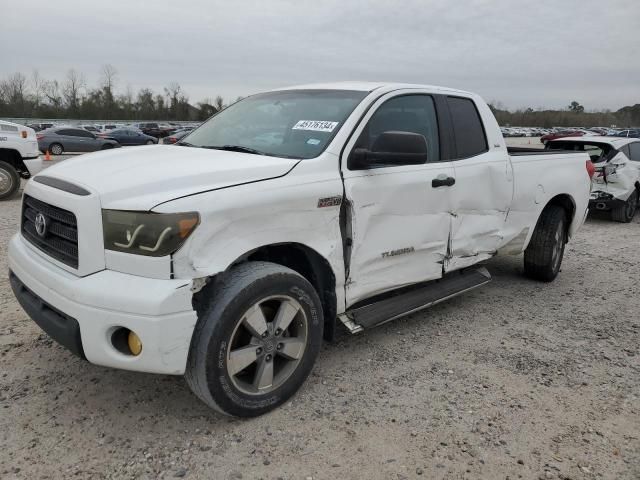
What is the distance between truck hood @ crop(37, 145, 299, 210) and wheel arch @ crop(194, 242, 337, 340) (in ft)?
1.44

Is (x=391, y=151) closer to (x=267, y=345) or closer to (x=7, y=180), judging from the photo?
(x=267, y=345)

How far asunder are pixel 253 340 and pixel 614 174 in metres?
8.85

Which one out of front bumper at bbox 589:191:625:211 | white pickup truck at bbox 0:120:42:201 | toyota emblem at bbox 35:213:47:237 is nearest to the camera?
toyota emblem at bbox 35:213:47:237

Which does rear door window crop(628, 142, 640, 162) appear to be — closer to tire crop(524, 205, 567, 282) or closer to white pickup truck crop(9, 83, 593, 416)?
tire crop(524, 205, 567, 282)

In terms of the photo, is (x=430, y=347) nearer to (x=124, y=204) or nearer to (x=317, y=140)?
(x=317, y=140)

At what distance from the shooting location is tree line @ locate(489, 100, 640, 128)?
321ft

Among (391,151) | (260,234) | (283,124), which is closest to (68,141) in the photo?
(283,124)

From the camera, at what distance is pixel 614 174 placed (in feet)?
30.6

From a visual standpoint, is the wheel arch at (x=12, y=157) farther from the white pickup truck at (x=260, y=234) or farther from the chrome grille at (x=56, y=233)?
the chrome grille at (x=56, y=233)

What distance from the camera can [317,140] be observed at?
126 inches

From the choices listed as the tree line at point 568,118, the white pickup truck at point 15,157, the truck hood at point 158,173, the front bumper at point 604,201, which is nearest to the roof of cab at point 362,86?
the truck hood at point 158,173

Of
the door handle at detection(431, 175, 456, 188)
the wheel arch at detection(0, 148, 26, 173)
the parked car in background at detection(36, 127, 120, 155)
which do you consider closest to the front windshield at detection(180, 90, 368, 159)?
the door handle at detection(431, 175, 456, 188)

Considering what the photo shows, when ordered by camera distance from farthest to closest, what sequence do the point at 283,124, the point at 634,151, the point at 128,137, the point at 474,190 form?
the point at 128,137 < the point at 634,151 < the point at 474,190 < the point at 283,124

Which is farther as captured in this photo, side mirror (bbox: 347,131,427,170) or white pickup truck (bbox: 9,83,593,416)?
side mirror (bbox: 347,131,427,170)
